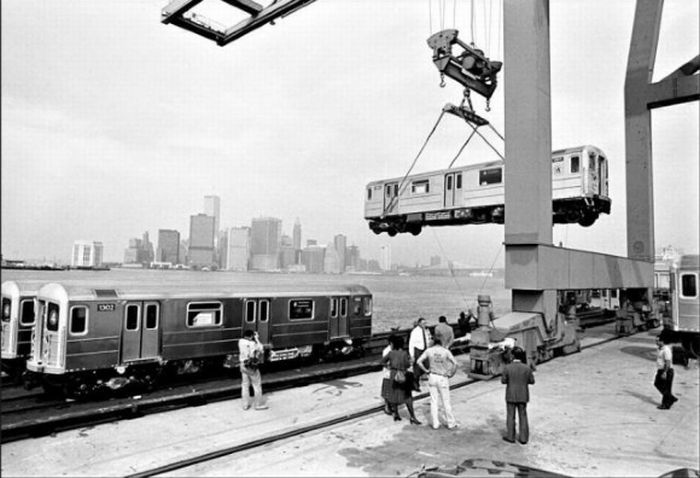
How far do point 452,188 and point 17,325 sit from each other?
17.7 metres

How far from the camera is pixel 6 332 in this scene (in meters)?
13.3

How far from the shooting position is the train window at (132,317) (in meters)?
11.8

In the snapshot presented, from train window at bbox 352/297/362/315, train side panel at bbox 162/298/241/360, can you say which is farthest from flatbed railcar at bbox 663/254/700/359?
train side panel at bbox 162/298/241/360

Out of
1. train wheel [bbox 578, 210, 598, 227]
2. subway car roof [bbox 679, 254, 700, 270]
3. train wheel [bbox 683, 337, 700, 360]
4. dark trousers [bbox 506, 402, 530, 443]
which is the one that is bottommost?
dark trousers [bbox 506, 402, 530, 443]

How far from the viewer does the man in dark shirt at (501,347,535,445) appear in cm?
813

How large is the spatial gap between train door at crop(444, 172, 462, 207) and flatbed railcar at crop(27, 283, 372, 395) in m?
9.57

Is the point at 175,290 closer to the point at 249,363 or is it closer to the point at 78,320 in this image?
the point at 78,320

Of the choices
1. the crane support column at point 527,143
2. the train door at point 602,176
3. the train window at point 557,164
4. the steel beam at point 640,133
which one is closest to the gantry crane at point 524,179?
the crane support column at point 527,143

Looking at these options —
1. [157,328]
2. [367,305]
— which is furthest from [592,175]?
[157,328]

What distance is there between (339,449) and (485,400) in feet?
14.7

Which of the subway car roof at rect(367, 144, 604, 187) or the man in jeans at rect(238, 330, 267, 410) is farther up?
the subway car roof at rect(367, 144, 604, 187)

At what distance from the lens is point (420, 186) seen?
81.9ft

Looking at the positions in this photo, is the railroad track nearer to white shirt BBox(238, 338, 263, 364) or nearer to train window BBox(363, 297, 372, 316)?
white shirt BBox(238, 338, 263, 364)

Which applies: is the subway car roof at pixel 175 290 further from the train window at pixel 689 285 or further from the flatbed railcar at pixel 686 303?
the train window at pixel 689 285
